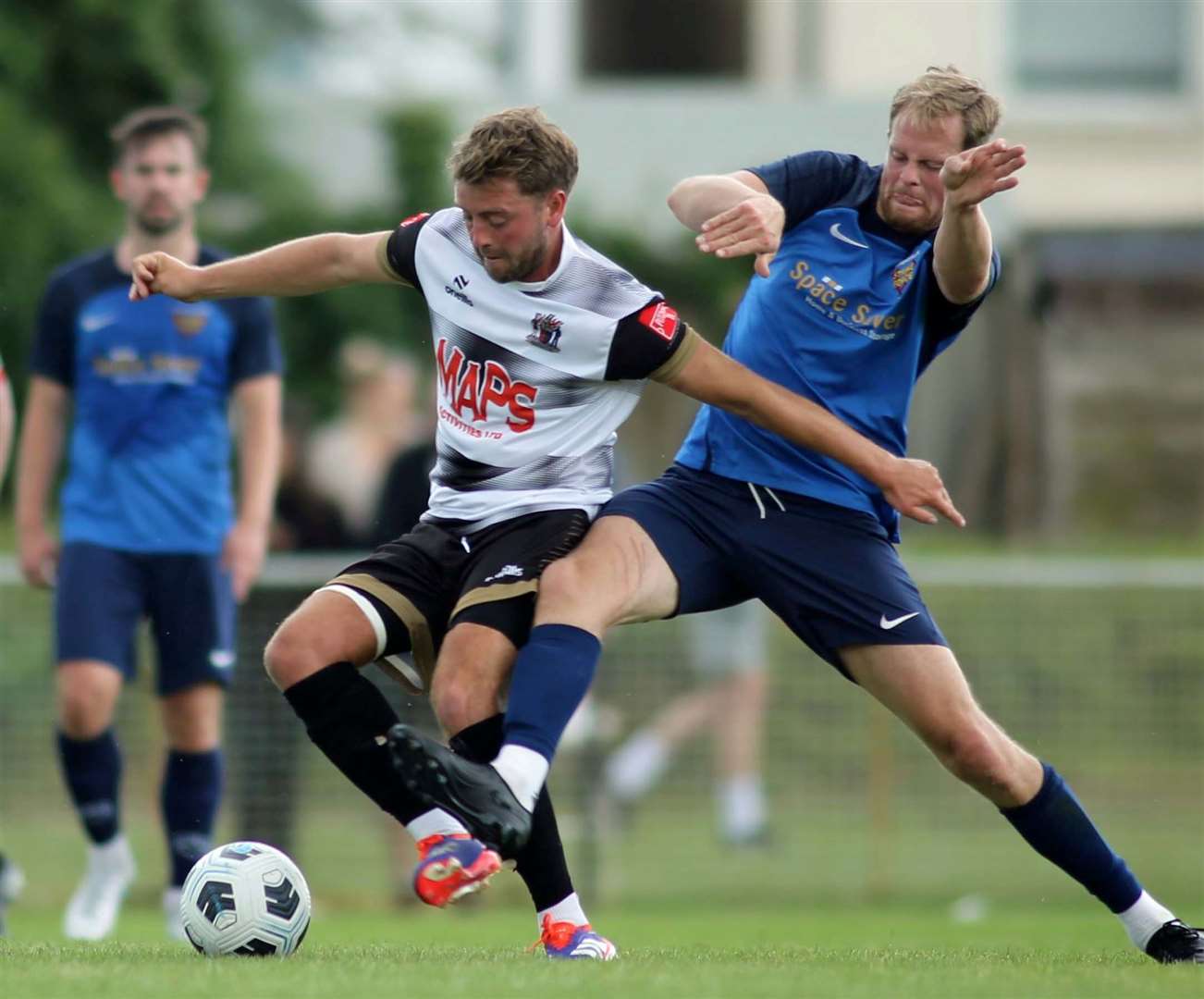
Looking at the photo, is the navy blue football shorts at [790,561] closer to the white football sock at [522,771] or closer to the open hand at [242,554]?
the white football sock at [522,771]

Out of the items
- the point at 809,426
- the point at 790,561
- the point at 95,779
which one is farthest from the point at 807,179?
the point at 95,779

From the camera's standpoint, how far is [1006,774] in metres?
6.01

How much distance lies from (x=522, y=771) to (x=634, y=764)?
573cm

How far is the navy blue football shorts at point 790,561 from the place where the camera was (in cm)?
600

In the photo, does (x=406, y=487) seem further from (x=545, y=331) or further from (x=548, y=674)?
(x=548, y=674)

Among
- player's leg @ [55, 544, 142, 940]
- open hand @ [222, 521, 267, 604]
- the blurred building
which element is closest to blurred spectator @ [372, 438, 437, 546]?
open hand @ [222, 521, 267, 604]

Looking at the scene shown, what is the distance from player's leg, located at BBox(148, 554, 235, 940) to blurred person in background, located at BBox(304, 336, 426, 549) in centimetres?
361

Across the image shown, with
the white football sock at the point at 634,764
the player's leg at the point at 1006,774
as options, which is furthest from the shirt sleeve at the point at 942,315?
the white football sock at the point at 634,764

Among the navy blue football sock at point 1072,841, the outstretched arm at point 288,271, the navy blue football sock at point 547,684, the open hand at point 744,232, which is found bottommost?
the navy blue football sock at point 1072,841

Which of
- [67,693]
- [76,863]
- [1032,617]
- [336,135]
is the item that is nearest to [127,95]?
[336,135]

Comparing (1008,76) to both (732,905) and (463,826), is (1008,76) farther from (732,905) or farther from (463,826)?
(463,826)

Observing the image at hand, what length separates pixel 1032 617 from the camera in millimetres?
11602

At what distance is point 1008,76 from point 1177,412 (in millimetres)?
3391

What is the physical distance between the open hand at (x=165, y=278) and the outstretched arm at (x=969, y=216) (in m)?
2.17
